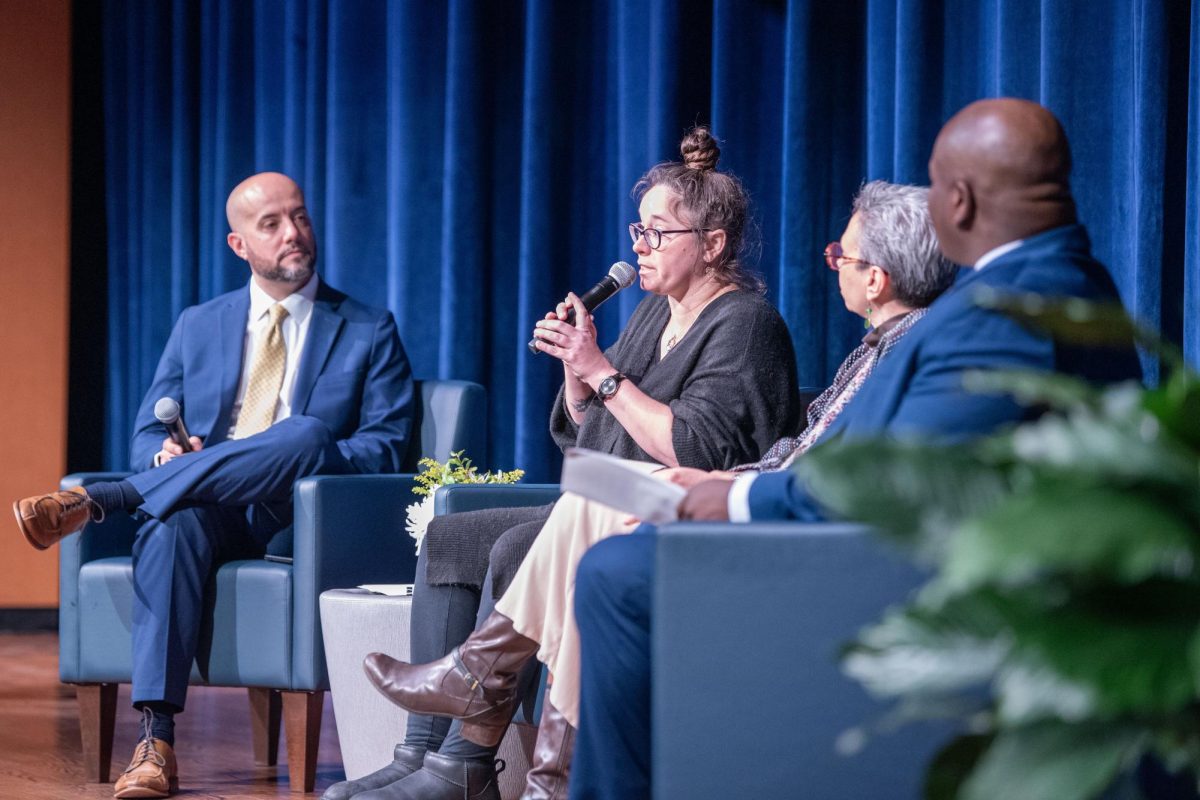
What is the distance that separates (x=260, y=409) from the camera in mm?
3316

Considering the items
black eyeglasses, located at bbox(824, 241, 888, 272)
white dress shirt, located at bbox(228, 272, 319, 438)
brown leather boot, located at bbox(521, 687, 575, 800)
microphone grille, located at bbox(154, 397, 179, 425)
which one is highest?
black eyeglasses, located at bbox(824, 241, 888, 272)

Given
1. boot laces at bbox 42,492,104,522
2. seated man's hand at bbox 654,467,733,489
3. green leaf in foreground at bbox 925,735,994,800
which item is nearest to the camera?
green leaf in foreground at bbox 925,735,994,800

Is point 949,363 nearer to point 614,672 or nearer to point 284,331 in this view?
point 614,672

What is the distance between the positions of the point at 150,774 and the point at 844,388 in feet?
4.82

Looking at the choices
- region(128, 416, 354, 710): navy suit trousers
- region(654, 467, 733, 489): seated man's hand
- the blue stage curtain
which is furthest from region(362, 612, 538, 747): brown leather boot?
the blue stage curtain

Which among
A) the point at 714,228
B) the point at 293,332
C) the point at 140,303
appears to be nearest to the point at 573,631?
the point at 714,228

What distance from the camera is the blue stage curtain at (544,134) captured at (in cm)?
247

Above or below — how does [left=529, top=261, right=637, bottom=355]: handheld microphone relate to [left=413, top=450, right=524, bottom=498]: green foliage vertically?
above

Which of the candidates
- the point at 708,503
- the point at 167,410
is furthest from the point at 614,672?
the point at 167,410

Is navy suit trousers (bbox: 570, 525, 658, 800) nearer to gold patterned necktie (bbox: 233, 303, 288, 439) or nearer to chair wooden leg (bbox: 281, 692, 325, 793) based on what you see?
chair wooden leg (bbox: 281, 692, 325, 793)

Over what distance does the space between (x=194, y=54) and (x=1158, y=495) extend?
431cm

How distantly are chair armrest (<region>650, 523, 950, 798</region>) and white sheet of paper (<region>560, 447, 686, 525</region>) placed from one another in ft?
0.63

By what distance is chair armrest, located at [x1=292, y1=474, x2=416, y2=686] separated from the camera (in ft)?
9.27

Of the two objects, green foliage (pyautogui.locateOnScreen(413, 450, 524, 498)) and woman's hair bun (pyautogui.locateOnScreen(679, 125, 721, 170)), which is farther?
green foliage (pyautogui.locateOnScreen(413, 450, 524, 498))
